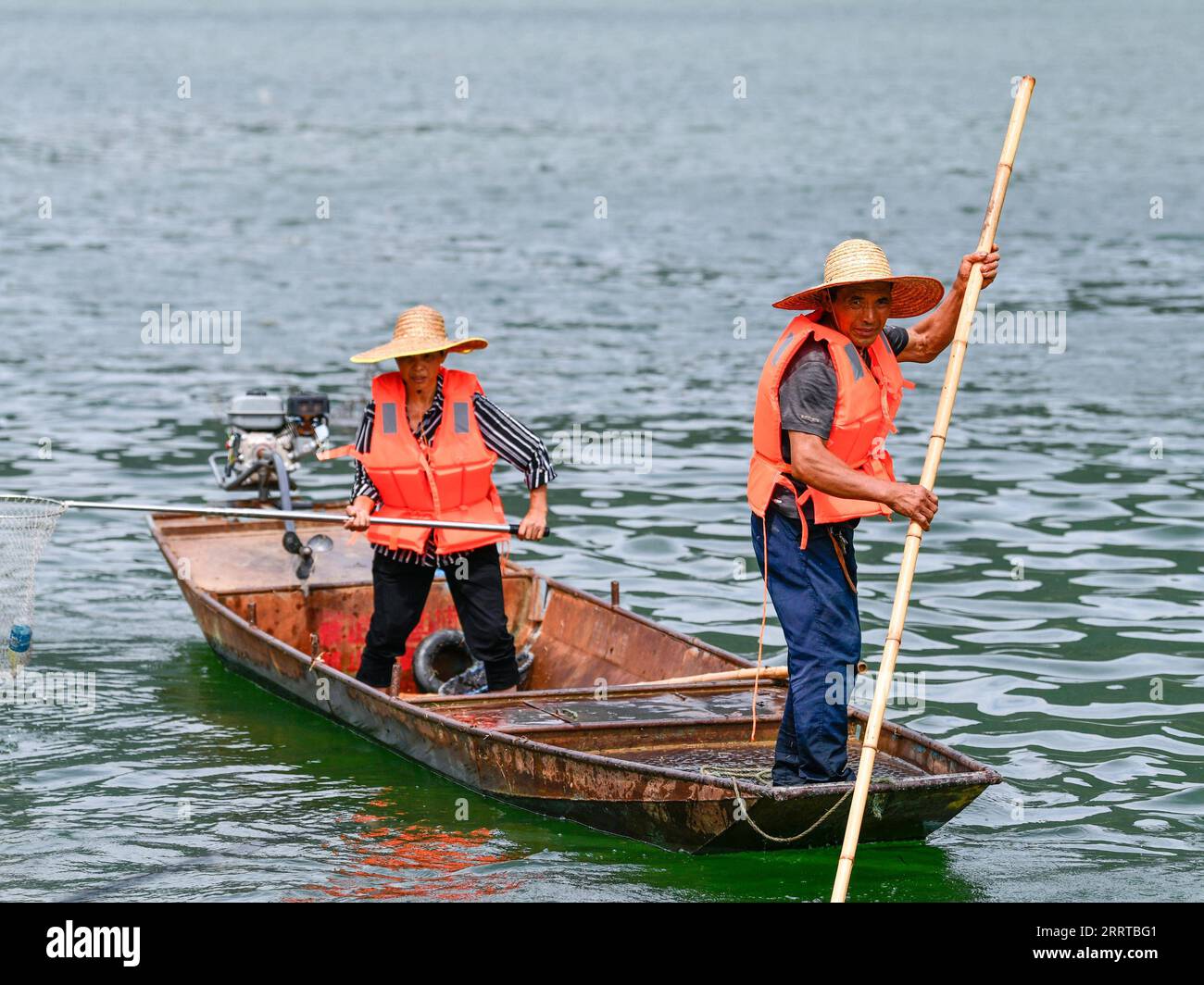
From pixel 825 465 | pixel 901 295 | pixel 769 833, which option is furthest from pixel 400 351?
pixel 769 833

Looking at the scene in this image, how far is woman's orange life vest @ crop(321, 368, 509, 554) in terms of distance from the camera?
9633mm

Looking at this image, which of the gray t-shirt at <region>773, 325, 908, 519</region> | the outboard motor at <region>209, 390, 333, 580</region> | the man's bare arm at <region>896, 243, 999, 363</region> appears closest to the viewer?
the gray t-shirt at <region>773, 325, 908, 519</region>

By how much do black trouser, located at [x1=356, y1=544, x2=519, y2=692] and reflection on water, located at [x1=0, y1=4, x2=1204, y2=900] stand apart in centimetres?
71

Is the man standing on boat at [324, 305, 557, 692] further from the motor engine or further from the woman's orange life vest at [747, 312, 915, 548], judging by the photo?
the motor engine

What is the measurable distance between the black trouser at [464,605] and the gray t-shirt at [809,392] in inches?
103

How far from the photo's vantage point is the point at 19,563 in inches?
392

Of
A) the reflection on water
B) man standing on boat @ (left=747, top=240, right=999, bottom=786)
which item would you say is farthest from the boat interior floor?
man standing on boat @ (left=747, top=240, right=999, bottom=786)

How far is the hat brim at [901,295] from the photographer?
24.9ft

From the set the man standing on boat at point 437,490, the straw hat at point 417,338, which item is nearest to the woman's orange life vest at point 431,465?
the man standing on boat at point 437,490

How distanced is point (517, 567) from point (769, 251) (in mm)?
16653

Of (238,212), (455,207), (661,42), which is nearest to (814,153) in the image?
(455,207)

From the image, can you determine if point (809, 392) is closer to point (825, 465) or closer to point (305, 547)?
point (825, 465)

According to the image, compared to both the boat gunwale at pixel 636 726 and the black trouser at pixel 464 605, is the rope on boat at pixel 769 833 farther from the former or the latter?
the black trouser at pixel 464 605
